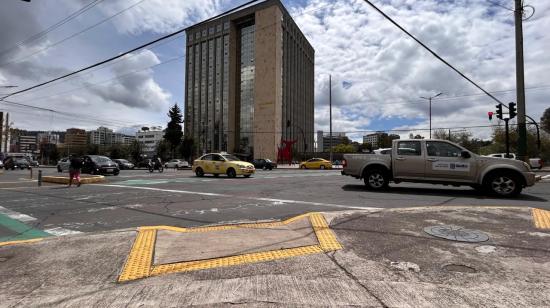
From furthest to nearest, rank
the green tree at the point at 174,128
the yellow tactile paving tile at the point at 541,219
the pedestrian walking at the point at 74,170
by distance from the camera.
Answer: the green tree at the point at 174,128 → the pedestrian walking at the point at 74,170 → the yellow tactile paving tile at the point at 541,219

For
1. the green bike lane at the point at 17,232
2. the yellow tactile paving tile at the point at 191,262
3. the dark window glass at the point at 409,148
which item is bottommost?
the green bike lane at the point at 17,232

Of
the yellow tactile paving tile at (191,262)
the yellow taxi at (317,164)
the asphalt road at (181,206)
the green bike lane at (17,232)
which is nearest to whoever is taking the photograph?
the yellow tactile paving tile at (191,262)

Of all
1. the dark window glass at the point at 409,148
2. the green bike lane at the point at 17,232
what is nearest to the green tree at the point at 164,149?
the dark window glass at the point at 409,148

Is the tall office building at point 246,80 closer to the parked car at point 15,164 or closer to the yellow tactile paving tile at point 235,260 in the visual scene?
the parked car at point 15,164

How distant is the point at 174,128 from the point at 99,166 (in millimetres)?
54722

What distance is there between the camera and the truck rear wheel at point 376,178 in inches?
471

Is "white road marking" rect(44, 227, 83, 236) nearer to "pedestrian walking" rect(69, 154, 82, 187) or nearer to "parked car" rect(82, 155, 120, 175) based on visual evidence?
"pedestrian walking" rect(69, 154, 82, 187)

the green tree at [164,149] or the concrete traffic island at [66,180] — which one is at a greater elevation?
the green tree at [164,149]

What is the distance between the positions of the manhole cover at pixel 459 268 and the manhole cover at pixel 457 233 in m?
1.19

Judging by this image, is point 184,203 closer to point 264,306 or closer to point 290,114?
point 264,306

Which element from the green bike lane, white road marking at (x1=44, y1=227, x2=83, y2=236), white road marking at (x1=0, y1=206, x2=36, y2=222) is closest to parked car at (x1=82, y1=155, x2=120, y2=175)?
white road marking at (x1=0, y1=206, x2=36, y2=222)

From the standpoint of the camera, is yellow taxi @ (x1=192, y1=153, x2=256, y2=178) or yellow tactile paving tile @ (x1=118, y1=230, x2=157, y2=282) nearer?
yellow tactile paving tile @ (x1=118, y1=230, x2=157, y2=282)

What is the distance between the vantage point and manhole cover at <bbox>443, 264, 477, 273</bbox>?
400cm

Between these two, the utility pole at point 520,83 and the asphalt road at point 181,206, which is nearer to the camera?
the asphalt road at point 181,206
